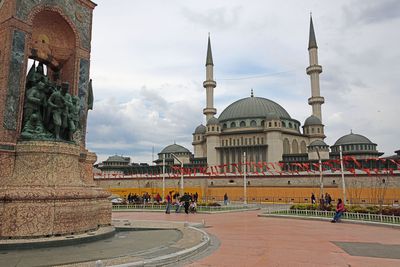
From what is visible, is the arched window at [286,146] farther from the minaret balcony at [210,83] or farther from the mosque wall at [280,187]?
the mosque wall at [280,187]

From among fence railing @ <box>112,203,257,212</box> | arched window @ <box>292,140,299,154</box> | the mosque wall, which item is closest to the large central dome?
arched window @ <box>292,140,299,154</box>

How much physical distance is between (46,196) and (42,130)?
2.77 metres

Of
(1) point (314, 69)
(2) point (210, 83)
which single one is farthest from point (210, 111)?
(1) point (314, 69)

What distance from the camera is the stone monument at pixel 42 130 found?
9.78 m

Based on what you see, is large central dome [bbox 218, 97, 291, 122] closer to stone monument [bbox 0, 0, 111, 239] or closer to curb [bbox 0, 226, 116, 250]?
stone monument [bbox 0, 0, 111, 239]

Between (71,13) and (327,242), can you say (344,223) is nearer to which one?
(327,242)

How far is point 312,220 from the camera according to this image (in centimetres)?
1992

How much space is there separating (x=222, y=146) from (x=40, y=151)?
6160cm

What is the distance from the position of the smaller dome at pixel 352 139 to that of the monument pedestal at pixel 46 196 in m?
73.2

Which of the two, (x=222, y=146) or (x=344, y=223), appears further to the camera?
(x=222, y=146)

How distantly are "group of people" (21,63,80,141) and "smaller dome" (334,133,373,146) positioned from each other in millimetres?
73203

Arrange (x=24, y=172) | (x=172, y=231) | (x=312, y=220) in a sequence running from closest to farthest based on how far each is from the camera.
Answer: (x=24, y=172)
(x=172, y=231)
(x=312, y=220)

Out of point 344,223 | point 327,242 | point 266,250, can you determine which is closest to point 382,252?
point 327,242

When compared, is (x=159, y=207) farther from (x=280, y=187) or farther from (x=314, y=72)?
(x=314, y=72)
